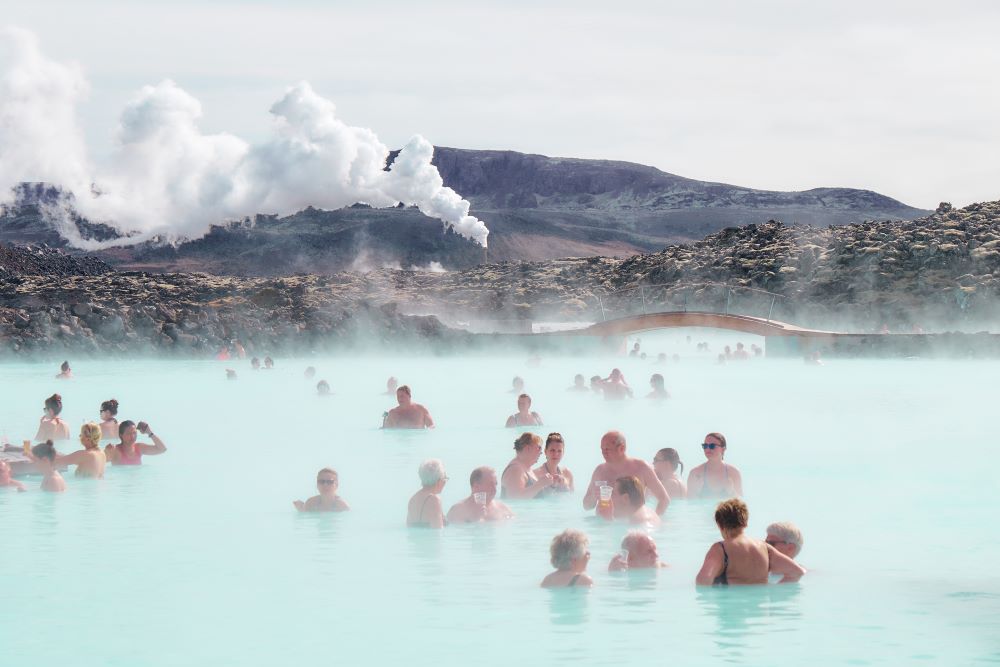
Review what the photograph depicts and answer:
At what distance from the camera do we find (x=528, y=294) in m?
80.7

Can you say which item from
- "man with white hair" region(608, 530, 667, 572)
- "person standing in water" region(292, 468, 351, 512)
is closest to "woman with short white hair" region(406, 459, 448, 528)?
"person standing in water" region(292, 468, 351, 512)

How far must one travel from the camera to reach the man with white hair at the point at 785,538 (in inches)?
346

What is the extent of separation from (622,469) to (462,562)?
1.61m

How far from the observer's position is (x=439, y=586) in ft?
30.6

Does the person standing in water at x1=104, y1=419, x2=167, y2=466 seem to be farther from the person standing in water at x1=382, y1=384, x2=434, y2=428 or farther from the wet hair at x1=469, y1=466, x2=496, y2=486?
the wet hair at x1=469, y1=466, x2=496, y2=486

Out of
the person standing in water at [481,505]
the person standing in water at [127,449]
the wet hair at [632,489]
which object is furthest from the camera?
the person standing in water at [127,449]

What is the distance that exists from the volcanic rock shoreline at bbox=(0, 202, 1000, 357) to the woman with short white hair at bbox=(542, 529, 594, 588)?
3652cm

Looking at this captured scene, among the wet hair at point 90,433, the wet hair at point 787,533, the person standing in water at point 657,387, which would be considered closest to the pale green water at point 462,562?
the wet hair at point 787,533

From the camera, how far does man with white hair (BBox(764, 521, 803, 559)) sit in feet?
28.9

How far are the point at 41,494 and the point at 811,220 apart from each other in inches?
6437

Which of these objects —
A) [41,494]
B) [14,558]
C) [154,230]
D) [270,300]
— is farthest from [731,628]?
[154,230]

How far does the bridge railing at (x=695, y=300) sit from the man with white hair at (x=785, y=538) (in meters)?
50.6

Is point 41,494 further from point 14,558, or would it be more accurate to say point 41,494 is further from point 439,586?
point 439,586

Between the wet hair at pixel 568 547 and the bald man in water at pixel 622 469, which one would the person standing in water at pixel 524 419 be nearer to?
the bald man in water at pixel 622 469
